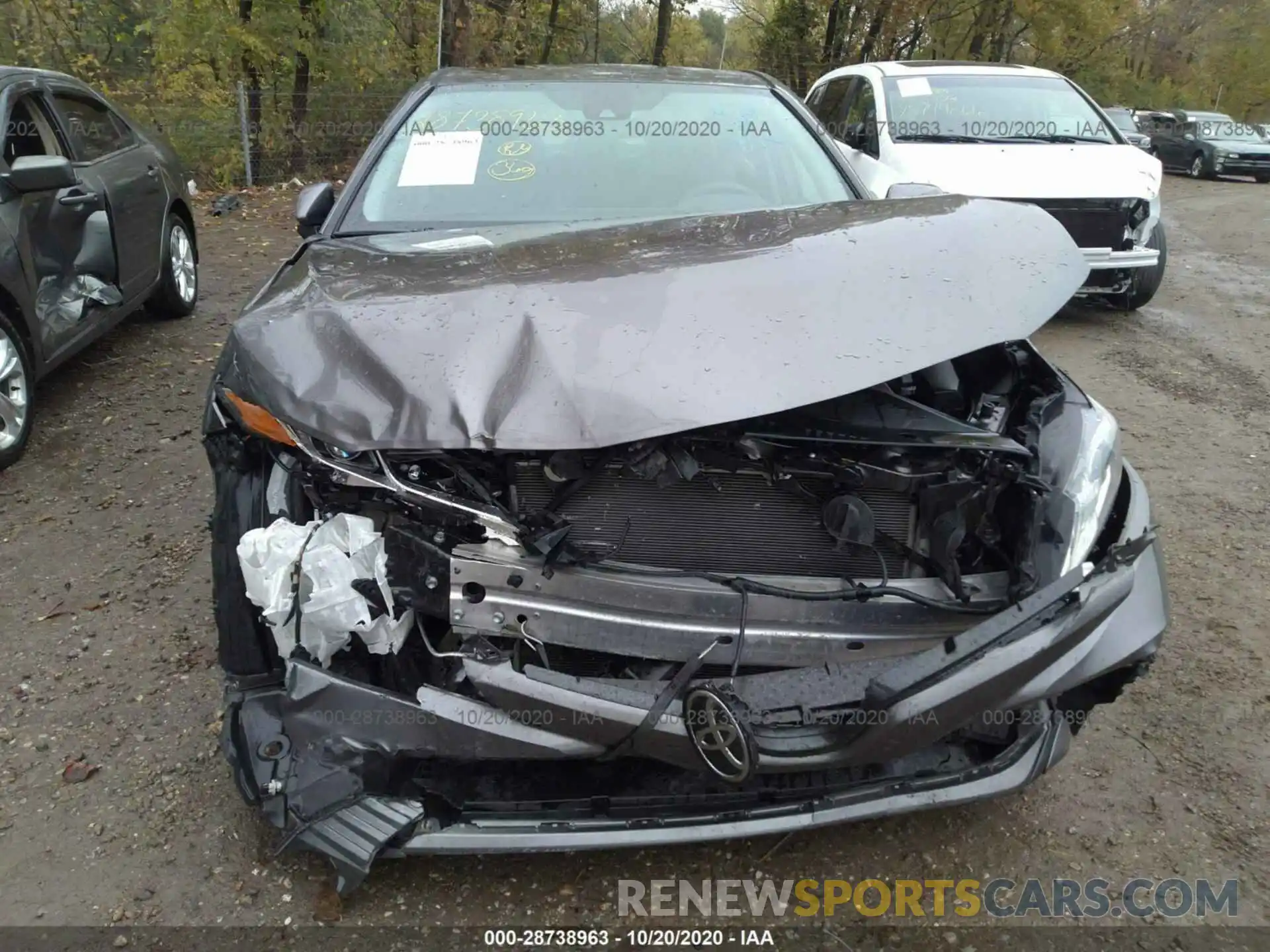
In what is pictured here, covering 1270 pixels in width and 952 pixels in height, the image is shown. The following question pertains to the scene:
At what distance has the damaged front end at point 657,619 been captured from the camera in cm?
175

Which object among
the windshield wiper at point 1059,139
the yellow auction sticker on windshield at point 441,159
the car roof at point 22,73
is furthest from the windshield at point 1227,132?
the car roof at point 22,73

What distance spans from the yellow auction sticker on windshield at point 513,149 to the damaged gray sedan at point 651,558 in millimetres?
1153

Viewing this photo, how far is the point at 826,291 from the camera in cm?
207

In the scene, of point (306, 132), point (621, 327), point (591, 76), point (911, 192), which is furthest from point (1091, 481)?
point (306, 132)

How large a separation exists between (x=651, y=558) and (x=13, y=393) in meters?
3.32

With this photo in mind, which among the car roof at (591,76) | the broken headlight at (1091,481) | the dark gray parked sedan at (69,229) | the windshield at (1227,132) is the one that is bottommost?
the dark gray parked sedan at (69,229)

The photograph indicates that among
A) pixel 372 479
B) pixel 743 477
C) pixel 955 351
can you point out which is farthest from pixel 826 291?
pixel 372 479

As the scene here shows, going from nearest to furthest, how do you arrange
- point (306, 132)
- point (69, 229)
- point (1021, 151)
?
point (69, 229) < point (1021, 151) < point (306, 132)

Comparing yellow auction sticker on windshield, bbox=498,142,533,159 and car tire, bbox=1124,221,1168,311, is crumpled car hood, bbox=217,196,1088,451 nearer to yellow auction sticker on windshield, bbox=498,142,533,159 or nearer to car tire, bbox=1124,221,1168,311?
yellow auction sticker on windshield, bbox=498,142,533,159

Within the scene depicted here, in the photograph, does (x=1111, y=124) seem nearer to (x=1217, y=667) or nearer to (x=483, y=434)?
(x=1217, y=667)

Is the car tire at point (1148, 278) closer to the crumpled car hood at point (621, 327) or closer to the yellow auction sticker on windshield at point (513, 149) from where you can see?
the crumpled car hood at point (621, 327)

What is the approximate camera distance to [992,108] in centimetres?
685

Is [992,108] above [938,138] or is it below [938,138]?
above

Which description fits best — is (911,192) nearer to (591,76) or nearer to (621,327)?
(591,76)
